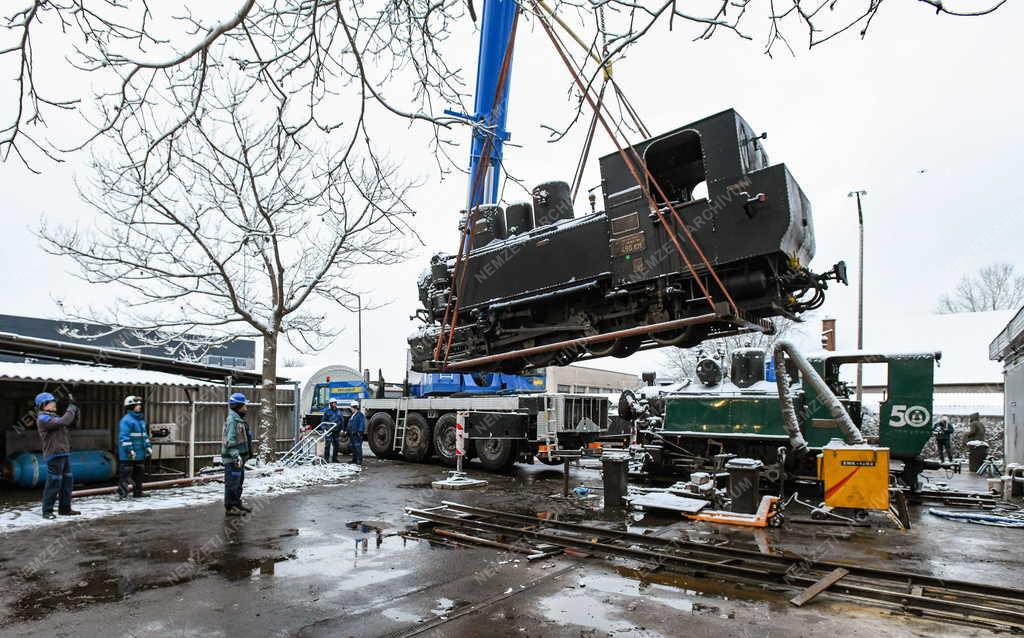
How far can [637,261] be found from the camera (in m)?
6.38

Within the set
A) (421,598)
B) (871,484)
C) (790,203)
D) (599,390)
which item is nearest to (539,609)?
(421,598)

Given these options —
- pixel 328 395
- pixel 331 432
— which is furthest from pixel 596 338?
pixel 328 395

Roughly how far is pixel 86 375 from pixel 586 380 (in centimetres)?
3368

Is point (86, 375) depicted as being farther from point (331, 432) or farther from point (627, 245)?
point (627, 245)

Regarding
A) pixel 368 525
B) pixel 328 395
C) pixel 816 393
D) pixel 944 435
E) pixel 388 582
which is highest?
pixel 816 393

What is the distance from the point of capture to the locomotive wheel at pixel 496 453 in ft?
49.5

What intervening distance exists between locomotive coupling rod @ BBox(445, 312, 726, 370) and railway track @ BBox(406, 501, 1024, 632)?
216 cm

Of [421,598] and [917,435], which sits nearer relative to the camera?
[421,598]

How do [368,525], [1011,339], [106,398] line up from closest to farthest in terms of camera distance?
[368,525] → [106,398] → [1011,339]

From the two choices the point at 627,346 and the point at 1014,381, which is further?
the point at 1014,381

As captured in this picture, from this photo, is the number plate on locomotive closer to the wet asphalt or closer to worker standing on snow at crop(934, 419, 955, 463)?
the wet asphalt

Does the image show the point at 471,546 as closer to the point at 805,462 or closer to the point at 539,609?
the point at 539,609

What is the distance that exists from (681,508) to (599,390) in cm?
3496

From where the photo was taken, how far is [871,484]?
8703 mm
